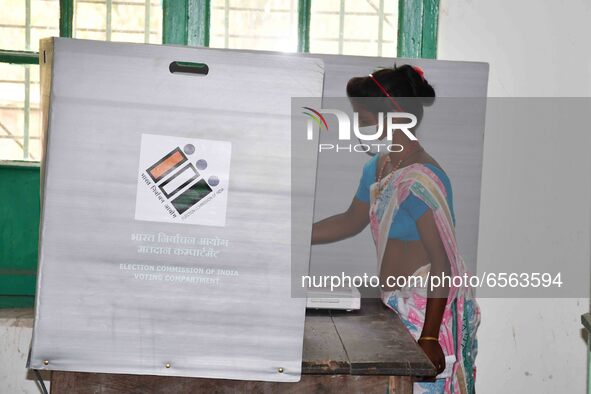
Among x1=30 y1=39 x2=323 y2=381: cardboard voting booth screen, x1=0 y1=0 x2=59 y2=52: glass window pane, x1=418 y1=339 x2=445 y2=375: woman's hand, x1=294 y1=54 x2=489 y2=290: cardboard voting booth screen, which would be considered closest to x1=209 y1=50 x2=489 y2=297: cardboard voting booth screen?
x1=294 y1=54 x2=489 y2=290: cardboard voting booth screen

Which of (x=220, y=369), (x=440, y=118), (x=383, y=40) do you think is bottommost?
(x=220, y=369)

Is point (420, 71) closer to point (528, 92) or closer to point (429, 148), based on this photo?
point (429, 148)

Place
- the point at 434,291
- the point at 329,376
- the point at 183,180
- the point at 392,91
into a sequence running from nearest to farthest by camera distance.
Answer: the point at 183,180 → the point at 329,376 → the point at 434,291 → the point at 392,91

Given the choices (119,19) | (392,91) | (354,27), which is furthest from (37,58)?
(392,91)

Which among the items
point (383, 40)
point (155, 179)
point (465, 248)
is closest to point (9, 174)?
point (383, 40)

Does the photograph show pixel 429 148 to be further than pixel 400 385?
Yes

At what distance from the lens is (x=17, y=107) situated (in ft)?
9.54

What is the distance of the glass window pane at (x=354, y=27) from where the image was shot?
9.67ft

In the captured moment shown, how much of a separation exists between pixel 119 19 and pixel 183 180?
1.93m

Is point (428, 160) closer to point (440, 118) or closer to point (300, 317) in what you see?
point (440, 118)

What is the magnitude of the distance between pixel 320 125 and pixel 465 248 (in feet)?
5.84

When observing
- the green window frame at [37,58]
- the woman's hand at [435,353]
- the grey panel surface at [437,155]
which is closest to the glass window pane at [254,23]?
the green window frame at [37,58]

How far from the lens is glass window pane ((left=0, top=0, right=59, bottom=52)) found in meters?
2.87

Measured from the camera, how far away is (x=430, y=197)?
222 cm
